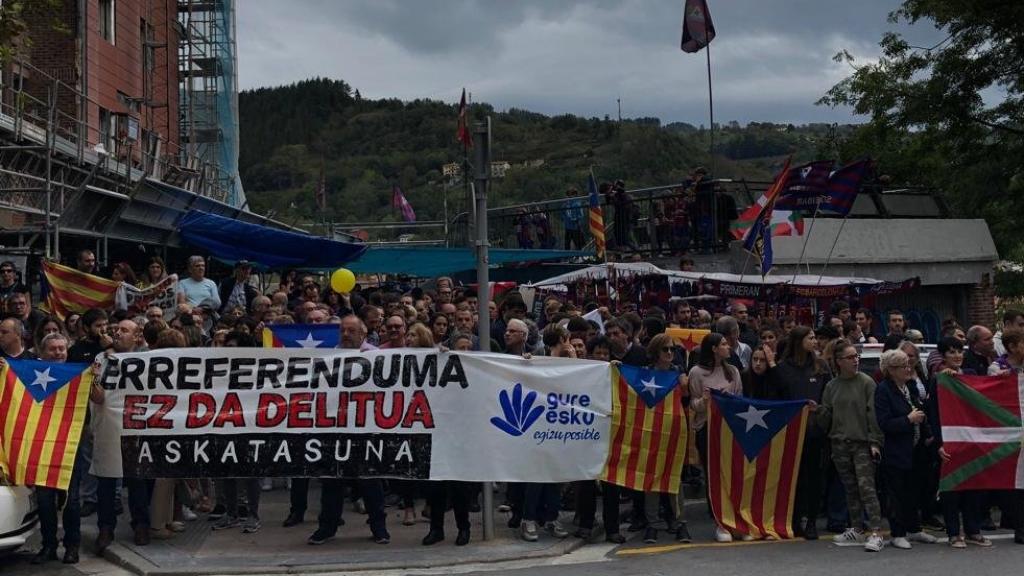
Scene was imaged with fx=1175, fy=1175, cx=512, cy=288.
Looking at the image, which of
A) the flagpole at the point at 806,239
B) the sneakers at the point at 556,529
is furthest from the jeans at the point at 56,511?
the flagpole at the point at 806,239

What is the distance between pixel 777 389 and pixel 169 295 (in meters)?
7.16

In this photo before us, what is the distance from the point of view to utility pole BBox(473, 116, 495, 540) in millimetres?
9766

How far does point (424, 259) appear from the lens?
21.5 m

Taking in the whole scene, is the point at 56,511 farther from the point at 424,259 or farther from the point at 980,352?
the point at 424,259

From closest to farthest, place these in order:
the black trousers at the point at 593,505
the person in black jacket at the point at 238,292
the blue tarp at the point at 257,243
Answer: the black trousers at the point at 593,505
the person in black jacket at the point at 238,292
the blue tarp at the point at 257,243

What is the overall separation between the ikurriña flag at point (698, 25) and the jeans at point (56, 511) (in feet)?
66.0

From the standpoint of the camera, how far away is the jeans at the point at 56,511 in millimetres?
9156

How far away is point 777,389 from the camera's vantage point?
→ 10.3 m

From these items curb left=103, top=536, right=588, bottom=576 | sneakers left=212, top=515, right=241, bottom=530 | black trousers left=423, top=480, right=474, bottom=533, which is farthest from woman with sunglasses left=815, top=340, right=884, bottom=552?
sneakers left=212, top=515, right=241, bottom=530

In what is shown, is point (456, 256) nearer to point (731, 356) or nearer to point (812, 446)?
point (731, 356)

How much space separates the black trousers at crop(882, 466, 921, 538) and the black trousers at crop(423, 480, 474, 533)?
3511 mm

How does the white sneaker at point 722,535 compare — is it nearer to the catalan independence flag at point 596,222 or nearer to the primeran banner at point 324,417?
the primeran banner at point 324,417

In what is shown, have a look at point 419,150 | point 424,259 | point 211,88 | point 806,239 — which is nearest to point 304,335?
Result: point 424,259

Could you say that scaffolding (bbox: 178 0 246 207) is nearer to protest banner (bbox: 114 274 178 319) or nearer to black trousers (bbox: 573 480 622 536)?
protest banner (bbox: 114 274 178 319)
